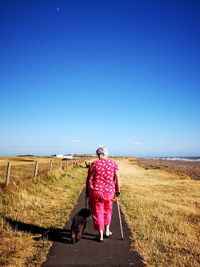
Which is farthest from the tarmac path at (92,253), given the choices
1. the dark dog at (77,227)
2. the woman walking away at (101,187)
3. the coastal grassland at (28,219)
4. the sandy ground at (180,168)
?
the sandy ground at (180,168)

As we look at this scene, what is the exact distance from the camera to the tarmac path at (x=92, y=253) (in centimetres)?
571

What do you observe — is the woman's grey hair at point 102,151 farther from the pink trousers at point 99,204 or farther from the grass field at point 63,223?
the grass field at point 63,223

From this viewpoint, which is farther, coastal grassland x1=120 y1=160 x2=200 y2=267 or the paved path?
coastal grassland x1=120 y1=160 x2=200 y2=267

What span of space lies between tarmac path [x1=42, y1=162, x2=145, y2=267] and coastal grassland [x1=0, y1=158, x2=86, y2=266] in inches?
10.8

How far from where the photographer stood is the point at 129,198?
1439 centimetres

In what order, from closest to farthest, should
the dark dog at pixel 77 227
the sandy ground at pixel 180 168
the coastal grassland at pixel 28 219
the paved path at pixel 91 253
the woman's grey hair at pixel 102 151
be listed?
the paved path at pixel 91 253 < the coastal grassland at pixel 28 219 < the dark dog at pixel 77 227 < the woman's grey hair at pixel 102 151 < the sandy ground at pixel 180 168

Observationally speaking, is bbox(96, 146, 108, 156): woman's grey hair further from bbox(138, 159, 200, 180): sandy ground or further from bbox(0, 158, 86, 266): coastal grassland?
bbox(138, 159, 200, 180): sandy ground

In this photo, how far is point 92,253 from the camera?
6.30 meters

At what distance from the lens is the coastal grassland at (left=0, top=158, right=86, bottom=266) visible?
20.1ft

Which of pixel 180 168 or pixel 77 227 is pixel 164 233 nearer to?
pixel 77 227

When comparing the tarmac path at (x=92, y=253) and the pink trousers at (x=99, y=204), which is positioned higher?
the pink trousers at (x=99, y=204)

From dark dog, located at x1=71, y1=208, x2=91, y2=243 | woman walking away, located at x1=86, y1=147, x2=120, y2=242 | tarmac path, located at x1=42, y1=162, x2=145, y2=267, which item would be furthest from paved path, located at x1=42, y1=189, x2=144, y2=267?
woman walking away, located at x1=86, y1=147, x2=120, y2=242

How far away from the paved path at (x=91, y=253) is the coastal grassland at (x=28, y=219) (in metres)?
0.28

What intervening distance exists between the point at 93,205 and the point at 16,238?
201cm
